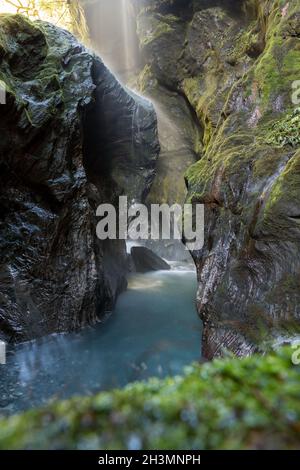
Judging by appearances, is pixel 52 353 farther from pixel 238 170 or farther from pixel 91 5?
pixel 91 5

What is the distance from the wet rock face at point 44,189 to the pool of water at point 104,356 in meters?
0.61

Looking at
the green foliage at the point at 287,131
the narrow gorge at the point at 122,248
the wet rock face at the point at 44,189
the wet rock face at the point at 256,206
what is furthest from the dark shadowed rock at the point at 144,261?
the green foliage at the point at 287,131

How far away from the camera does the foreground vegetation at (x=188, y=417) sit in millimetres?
1221

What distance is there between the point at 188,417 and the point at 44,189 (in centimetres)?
788

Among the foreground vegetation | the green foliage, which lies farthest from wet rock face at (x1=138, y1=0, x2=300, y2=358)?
the foreground vegetation

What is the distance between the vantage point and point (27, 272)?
8.09 m

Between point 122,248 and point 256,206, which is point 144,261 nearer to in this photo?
point 122,248

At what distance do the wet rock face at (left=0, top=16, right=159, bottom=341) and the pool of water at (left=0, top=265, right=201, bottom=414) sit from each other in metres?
0.61

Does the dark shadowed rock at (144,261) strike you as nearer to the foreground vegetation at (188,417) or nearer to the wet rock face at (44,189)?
the wet rock face at (44,189)

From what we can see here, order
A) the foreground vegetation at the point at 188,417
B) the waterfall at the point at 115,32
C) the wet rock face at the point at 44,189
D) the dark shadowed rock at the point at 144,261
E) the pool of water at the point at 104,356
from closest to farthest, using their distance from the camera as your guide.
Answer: the foreground vegetation at the point at 188,417 → the pool of water at the point at 104,356 → the wet rock face at the point at 44,189 → the dark shadowed rock at the point at 144,261 → the waterfall at the point at 115,32

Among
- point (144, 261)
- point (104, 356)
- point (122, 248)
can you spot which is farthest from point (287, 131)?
point (144, 261)

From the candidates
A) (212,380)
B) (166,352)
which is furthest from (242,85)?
(212,380)

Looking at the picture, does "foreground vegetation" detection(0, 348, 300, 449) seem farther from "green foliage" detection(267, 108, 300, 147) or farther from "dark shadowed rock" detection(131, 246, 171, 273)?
"dark shadowed rock" detection(131, 246, 171, 273)

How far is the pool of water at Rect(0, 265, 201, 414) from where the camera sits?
6.13 meters
